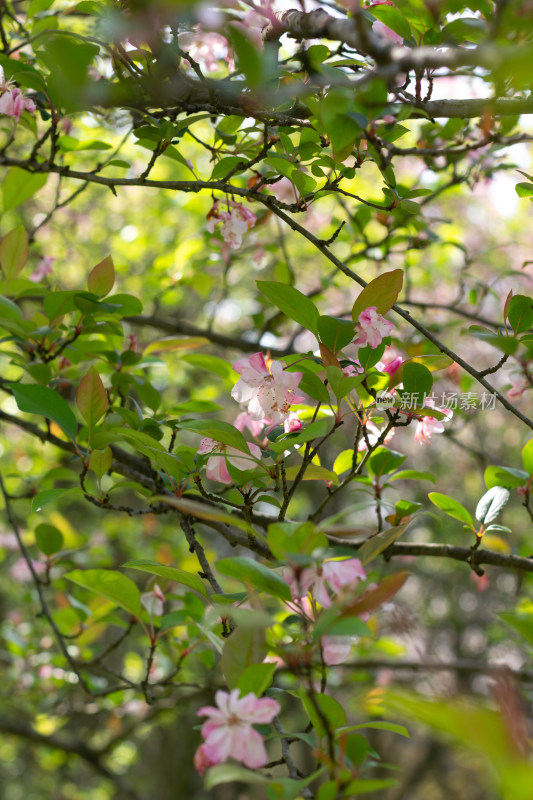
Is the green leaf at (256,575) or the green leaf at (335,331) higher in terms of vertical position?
the green leaf at (335,331)

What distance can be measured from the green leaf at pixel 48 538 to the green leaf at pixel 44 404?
0.57 meters

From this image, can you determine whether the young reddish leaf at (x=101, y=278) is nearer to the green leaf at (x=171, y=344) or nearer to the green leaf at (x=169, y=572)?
the green leaf at (x=171, y=344)

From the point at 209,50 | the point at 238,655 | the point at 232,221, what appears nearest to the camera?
the point at 238,655

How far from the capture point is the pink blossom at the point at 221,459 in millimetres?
981

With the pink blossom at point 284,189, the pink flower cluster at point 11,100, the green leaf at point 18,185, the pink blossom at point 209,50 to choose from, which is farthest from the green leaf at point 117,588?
the pink blossom at point 284,189

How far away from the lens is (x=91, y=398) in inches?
43.2

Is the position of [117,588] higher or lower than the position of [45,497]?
lower

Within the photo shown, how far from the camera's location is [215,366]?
138 cm

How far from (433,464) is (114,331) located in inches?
183

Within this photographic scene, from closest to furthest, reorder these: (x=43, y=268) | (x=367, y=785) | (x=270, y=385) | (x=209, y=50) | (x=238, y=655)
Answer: (x=367, y=785) < (x=238, y=655) < (x=270, y=385) < (x=209, y=50) < (x=43, y=268)

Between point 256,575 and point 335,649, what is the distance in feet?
0.53

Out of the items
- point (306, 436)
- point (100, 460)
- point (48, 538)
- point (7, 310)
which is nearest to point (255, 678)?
point (306, 436)

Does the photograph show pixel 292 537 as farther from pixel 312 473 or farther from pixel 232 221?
pixel 232 221

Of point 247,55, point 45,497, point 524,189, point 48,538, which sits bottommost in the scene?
point 48,538
